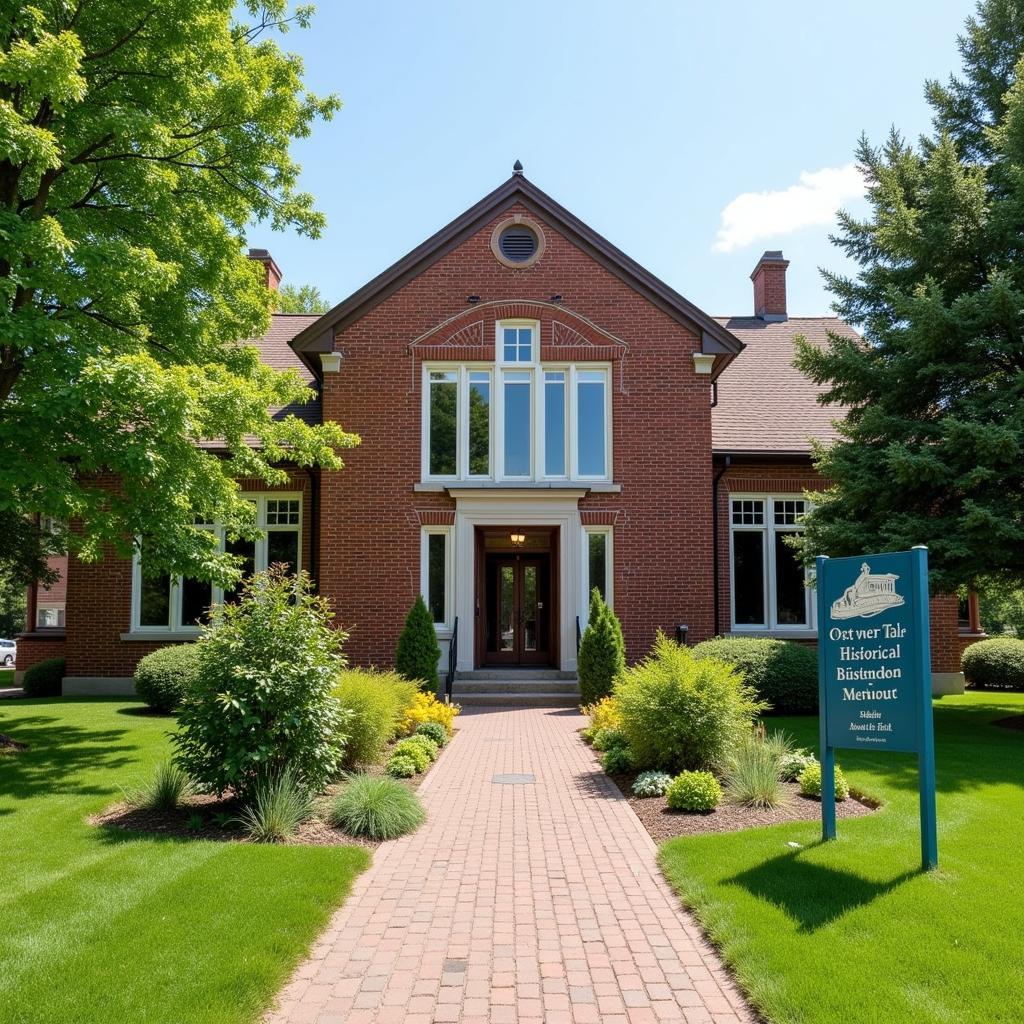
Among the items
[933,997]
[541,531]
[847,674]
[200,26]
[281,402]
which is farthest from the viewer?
[541,531]

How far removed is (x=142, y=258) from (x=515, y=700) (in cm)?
942

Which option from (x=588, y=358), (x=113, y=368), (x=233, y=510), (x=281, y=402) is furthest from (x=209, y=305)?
(x=588, y=358)

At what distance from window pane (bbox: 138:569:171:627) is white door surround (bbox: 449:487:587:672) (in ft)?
19.6

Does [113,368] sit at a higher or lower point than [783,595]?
higher

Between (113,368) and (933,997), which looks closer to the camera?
(933,997)

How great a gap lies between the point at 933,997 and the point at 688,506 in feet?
42.6

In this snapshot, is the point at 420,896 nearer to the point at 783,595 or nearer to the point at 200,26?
the point at 200,26

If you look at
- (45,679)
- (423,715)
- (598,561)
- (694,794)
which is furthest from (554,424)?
(45,679)

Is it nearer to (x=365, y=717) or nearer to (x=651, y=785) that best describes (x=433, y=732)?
(x=365, y=717)

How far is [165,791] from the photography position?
25.8 feet

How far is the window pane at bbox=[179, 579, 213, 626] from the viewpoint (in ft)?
58.0

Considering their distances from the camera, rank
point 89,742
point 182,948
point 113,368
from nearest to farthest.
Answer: point 182,948
point 113,368
point 89,742

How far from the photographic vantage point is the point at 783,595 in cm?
1795

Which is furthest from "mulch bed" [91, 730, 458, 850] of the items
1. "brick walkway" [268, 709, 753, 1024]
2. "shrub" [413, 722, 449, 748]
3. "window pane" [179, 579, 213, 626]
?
"window pane" [179, 579, 213, 626]
